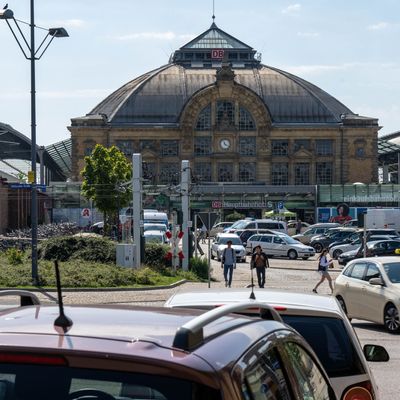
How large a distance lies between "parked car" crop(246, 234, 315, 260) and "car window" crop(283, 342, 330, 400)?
5140 centimetres

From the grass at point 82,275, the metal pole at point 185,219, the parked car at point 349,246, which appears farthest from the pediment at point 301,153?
the grass at point 82,275

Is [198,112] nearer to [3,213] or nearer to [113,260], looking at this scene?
[3,213]

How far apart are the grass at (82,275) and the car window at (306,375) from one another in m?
27.6

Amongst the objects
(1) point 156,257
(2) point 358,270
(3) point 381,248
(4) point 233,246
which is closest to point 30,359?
(2) point 358,270

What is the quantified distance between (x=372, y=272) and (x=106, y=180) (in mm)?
57045

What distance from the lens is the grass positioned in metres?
33.2

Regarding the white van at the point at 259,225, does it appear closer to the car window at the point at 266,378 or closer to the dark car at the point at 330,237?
the dark car at the point at 330,237

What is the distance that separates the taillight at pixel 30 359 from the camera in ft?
11.5

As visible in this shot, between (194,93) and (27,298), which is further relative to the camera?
(194,93)

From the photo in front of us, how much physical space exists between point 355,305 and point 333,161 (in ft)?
311

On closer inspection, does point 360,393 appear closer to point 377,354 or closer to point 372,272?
point 377,354

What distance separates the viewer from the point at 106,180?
3066 inches

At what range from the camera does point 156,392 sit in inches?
139

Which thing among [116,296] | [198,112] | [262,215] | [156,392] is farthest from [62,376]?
[198,112]
